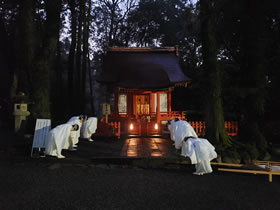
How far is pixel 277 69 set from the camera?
12047 mm

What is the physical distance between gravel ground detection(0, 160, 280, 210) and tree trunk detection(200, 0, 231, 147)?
241 cm

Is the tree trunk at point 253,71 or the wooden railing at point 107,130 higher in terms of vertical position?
the tree trunk at point 253,71

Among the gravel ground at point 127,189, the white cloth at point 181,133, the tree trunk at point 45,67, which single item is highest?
the tree trunk at point 45,67

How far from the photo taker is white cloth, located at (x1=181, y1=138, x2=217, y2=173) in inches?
230

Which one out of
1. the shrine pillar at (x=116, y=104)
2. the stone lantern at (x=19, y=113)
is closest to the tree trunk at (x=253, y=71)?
the shrine pillar at (x=116, y=104)

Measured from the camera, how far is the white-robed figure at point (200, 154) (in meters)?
5.85

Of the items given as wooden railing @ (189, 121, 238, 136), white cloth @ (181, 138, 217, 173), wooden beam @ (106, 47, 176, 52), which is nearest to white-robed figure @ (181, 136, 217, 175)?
white cloth @ (181, 138, 217, 173)

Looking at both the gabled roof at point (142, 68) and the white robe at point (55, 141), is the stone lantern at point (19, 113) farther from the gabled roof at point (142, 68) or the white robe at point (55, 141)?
the gabled roof at point (142, 68)

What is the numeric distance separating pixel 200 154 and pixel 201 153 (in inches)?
1.7

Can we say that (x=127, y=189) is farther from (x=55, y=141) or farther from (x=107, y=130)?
(x=107, y=130)

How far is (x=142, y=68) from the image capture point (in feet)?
49.9

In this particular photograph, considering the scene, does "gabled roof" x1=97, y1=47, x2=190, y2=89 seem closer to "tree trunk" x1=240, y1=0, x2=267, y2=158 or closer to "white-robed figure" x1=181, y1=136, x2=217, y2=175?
"tree trunk" x1=240, y1=0, x2=267, y2=158

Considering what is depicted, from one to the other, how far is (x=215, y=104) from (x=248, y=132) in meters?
2.63

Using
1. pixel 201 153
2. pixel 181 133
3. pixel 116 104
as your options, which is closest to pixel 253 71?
pixel 181 133
